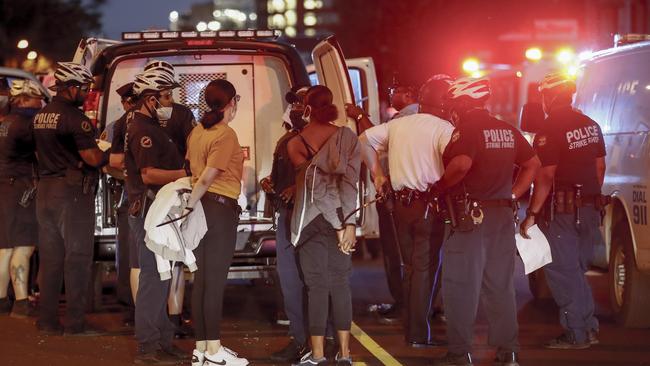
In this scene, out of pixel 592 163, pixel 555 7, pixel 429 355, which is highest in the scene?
pixel 555 7

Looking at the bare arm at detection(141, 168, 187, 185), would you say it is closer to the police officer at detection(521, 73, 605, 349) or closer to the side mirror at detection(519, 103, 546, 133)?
the police officer at detection(521, 73, 605, 349)

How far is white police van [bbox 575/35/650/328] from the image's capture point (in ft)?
33.3

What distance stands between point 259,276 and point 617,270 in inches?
114

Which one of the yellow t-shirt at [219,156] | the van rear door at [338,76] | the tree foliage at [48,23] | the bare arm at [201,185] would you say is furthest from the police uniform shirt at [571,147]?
the tree foliage at [48,23]

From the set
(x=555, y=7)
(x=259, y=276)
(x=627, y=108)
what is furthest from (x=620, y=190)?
(x=555, y=7)

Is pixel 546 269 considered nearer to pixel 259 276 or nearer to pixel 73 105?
pixel 259 276

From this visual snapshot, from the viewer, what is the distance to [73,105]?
10383 millimetres

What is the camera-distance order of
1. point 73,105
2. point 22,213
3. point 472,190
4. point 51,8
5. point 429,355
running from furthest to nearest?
point 51,8 < point 22,213 < point 73,105 < point 429,355 < point 472,190

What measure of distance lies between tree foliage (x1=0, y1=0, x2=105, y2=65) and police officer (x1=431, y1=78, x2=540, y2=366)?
117 ft

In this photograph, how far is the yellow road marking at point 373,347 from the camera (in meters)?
9.15

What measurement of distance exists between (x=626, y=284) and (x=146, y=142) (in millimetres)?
4025

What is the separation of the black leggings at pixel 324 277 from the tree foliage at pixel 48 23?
35.5 metres

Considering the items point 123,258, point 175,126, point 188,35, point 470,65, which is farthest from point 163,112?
point 470,65

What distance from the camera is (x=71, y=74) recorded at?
1016 centimetres
